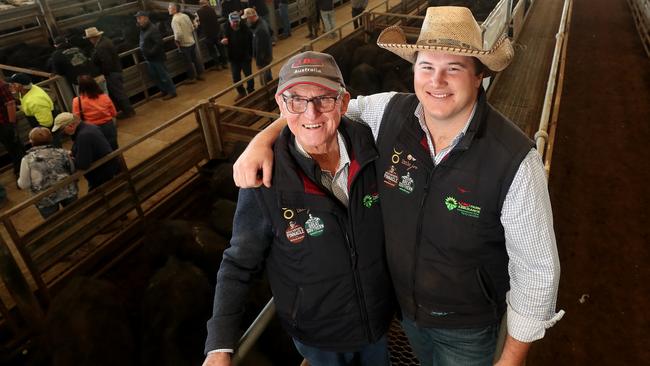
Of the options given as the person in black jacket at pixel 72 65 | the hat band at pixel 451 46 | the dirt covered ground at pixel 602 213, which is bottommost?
the dirt covered ground at pixel 602 213

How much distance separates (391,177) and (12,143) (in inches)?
304

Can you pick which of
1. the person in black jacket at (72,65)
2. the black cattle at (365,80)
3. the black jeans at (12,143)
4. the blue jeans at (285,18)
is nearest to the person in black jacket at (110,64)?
the person in black jacket at (72,65)

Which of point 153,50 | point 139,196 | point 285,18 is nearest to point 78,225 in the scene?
point 139,196

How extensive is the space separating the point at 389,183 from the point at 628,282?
18.2 ft

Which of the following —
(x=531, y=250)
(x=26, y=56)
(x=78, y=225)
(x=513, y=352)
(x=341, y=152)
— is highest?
(x=341, y=152)

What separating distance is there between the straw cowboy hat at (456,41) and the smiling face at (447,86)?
39 mm

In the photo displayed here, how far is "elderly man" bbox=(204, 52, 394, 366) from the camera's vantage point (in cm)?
186

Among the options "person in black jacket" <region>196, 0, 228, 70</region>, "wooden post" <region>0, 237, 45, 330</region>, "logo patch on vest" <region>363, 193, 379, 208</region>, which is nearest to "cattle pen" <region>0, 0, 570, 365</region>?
"wooden post" <region>0, 237, 45, 330</region>

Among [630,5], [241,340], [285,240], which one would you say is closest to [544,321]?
[285,240]

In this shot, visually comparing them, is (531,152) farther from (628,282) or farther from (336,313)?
(628,282)

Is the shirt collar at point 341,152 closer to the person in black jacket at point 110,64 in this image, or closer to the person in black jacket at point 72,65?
the person in black jacket at point 72,65

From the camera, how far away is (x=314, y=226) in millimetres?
1867

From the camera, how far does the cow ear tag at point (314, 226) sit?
1860 millimetres

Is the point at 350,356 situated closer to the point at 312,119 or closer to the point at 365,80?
the point at 312,119
